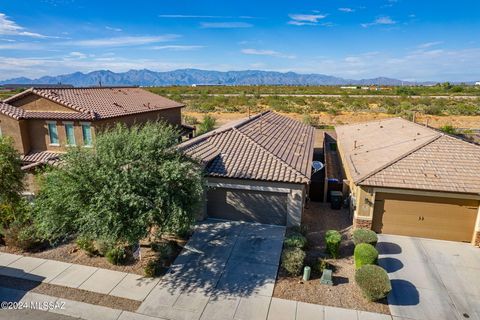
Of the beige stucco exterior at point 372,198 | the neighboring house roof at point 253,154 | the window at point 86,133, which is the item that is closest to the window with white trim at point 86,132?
the window at point 86,133

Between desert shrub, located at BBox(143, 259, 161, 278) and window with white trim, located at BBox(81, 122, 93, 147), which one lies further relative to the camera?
window with white trim, located at BBox(81, 122, 93, 147)

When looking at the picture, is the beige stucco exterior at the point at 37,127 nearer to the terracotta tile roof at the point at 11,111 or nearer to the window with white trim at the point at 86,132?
the window with white trim at the point at 86,132

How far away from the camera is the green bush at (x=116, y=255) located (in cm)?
1308

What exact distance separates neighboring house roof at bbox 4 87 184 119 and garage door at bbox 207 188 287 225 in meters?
10.5

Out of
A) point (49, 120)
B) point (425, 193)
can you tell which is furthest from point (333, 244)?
point (49, 120)

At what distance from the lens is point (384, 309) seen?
1060 cm

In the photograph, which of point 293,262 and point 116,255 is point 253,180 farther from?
point 116,255

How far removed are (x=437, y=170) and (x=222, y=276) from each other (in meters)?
11.3

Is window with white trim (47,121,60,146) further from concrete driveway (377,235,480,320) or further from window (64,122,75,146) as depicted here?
concrete driveway (377,235,480,320)

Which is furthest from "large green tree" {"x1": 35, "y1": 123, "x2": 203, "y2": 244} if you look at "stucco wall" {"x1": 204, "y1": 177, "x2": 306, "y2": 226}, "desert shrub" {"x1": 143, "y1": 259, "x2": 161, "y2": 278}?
"stucco wall" {"x1": 204, "y1": 177, "x2": 306, "y2": 226}

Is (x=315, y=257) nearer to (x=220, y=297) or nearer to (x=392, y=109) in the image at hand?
(x=220, y=297)

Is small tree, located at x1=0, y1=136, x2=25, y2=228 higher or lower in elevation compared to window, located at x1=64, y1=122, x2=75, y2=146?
lower

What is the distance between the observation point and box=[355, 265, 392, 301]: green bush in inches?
416

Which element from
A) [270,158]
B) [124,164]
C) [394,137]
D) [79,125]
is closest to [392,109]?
[394,137]
